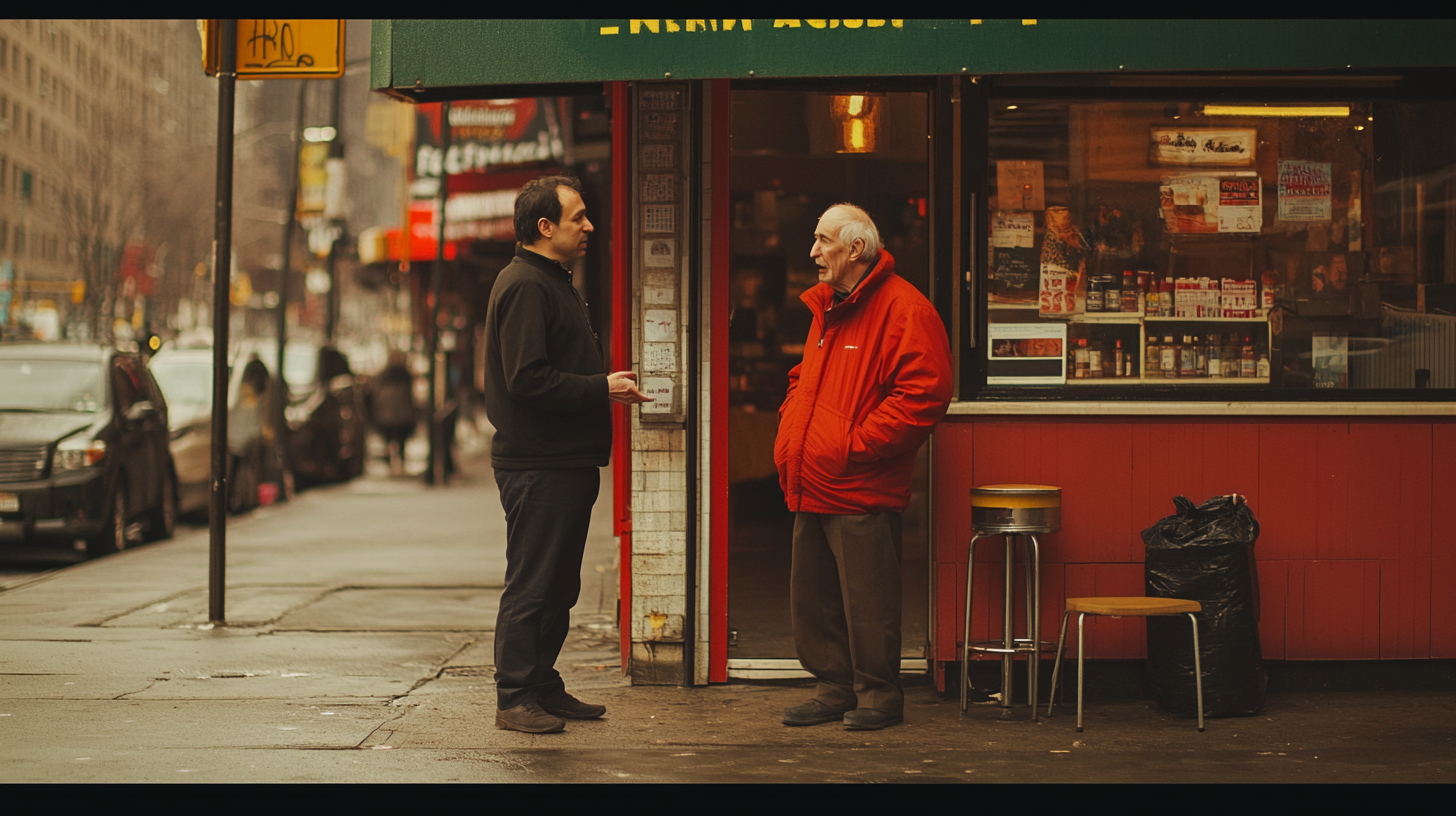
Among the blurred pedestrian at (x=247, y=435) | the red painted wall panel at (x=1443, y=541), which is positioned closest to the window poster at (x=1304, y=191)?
the red painted wall panel at (x=1443, y=541)

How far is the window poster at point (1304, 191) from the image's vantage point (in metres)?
6.61

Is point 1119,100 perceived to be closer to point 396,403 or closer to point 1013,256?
point 1013,256

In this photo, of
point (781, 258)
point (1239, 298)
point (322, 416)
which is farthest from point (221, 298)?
point (322, 416)

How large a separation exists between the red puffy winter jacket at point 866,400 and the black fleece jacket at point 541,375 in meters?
0.83

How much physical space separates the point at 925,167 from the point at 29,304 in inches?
1955

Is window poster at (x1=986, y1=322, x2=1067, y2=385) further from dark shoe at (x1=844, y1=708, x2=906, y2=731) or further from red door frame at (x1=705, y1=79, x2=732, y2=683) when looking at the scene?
dark shoe at (x1=844, y1=708, x2=906, y2=731)

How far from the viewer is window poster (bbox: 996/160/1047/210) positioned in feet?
21.4

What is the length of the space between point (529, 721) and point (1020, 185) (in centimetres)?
326

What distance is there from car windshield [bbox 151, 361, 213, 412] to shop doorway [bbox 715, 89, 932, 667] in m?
9.26

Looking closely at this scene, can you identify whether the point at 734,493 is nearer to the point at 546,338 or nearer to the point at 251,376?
the point at 546,338

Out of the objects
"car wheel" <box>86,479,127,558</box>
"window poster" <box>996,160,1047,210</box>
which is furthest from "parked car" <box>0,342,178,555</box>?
"window poster" <box>996,160,1047,210</box>

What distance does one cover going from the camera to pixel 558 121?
48.1 feet

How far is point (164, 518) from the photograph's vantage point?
13.3 m

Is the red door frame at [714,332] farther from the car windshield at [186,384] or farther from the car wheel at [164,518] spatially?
the car windshield at [186,384]
